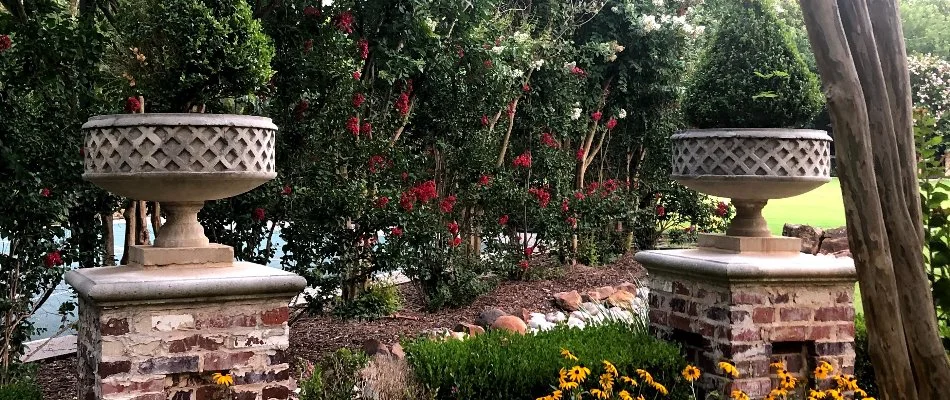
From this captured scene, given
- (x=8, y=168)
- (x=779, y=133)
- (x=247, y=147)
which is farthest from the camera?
(x=8, y=168)

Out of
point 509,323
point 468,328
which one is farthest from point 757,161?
point 468,328

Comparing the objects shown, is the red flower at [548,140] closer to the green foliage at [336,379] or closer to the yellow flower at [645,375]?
the green foliage at [336,379]

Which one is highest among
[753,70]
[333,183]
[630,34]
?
[630,34]

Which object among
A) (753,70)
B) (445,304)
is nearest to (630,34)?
(445,304)

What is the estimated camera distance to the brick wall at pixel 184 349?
282 cm

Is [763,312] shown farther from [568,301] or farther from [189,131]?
[568,301]

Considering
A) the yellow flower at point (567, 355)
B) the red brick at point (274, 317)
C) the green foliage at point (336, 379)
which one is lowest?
the green foliage at point (336, 379)

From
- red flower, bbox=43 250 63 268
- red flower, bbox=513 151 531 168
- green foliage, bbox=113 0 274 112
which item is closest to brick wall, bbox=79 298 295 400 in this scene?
green foliage, bbox=113 0 274 112

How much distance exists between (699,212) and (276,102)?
6592mm

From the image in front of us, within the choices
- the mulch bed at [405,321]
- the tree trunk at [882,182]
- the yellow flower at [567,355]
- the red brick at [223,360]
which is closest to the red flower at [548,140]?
the mulch bed at [405,321]

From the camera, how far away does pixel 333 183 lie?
19.0 ft

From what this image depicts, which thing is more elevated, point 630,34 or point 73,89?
point 630,34

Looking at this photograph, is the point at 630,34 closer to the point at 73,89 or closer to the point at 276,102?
the point at 276,102

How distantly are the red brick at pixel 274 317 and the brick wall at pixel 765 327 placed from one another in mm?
1926
